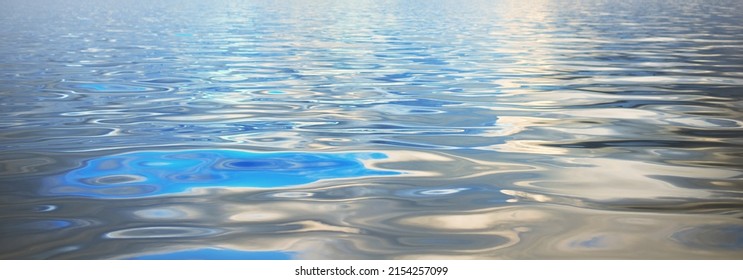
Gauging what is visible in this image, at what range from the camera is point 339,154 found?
21.1ft

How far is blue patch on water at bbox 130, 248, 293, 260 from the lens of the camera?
392cm

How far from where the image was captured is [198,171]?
5824 mm

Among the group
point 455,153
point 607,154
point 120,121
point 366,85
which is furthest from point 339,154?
point 366,85

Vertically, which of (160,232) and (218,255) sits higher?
(160,232)

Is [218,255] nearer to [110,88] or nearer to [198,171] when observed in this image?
[198,171]

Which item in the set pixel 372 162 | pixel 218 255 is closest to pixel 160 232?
pixel 218 255

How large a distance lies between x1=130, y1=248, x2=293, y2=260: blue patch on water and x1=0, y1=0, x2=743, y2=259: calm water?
2cm

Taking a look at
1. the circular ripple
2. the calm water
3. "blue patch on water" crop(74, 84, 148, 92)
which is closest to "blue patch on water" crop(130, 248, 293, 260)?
the calm water

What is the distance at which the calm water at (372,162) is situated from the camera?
13.8ft

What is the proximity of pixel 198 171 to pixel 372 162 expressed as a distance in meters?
1.13

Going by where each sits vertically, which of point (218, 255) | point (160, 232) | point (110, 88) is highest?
point (110, 88)

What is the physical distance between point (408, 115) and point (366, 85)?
3036mm

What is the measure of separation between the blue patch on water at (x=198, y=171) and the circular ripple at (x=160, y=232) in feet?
2.58

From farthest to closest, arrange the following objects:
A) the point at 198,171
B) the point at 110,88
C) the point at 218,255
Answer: the point at 110,88, the point at 198,171, the point at 218,255
